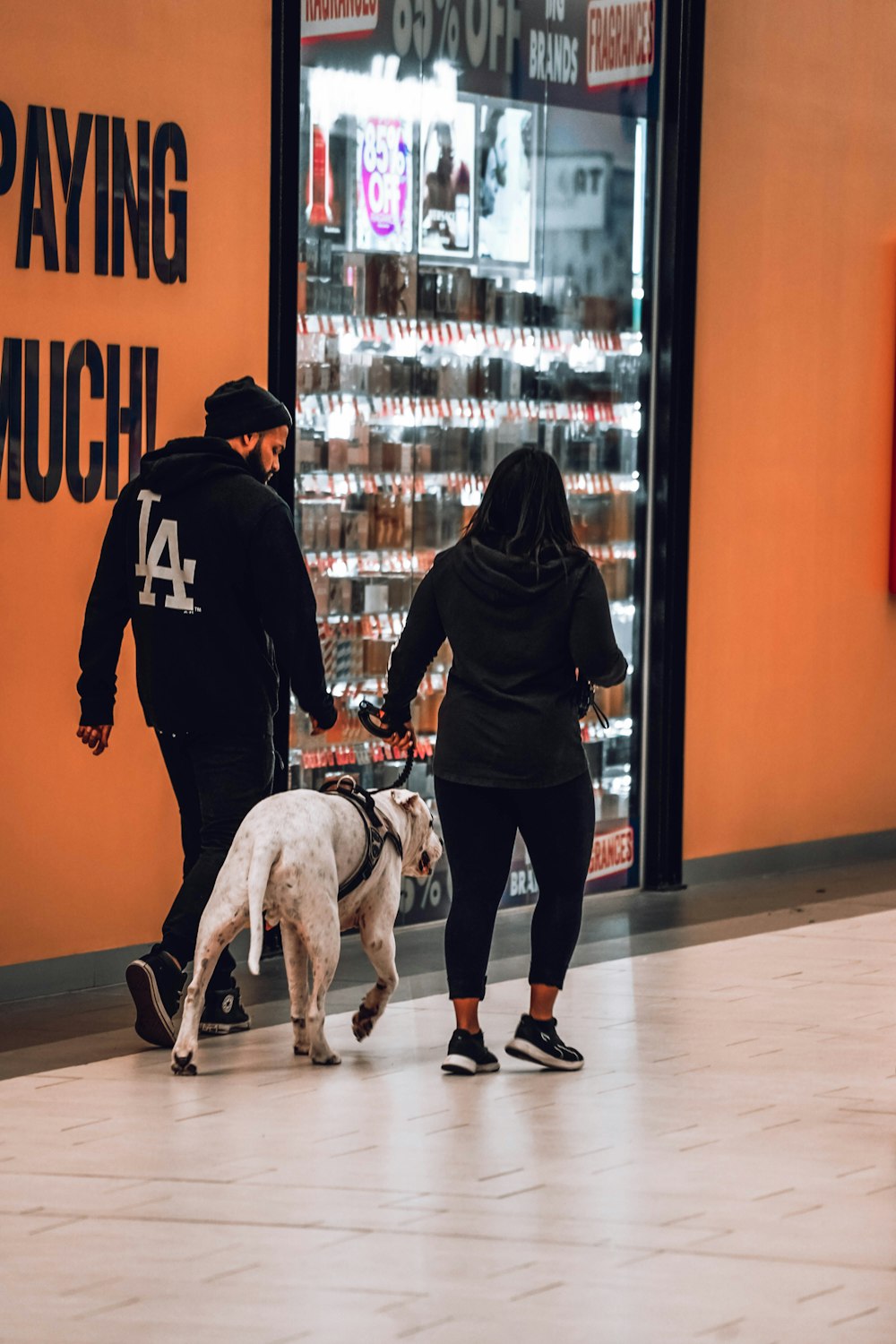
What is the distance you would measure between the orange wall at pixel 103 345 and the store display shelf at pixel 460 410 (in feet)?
1.53

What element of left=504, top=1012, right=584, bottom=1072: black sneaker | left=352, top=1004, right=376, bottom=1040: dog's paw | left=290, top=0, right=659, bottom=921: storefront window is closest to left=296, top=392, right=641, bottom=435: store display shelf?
left=290, top=0, right=659, bottom=921: storefront window

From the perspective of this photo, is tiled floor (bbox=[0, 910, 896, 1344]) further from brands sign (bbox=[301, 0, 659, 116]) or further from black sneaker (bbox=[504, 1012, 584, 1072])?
brands sign (bbox=[301, 0, 659, 116])

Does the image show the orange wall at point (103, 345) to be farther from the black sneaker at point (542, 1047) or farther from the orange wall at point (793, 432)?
the orange wall at point (793, 432)

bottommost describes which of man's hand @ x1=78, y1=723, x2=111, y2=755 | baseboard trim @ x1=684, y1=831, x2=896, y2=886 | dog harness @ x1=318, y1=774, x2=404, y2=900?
baseboard trim @ x1=684, y1=831, x2=896, y2=886

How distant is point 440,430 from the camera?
8117 millimetres

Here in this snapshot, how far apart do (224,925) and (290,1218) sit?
118 centimetres

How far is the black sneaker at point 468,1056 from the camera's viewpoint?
554 centimetres

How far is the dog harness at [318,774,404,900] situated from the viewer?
5629mm

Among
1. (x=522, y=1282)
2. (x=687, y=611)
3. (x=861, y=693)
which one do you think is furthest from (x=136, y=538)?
(x=861, y=693)

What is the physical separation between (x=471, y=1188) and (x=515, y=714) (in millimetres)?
1373

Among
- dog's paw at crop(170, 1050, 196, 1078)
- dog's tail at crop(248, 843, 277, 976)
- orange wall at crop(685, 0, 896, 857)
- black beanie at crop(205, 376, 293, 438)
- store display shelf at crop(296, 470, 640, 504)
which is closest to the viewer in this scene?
dog's tail at crop(248, 843, 277, 976)

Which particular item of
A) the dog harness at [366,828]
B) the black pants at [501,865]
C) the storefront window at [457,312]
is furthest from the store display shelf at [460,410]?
the black pants at [501,865]

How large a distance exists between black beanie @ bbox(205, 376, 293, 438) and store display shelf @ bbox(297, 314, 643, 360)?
1485 millimetres

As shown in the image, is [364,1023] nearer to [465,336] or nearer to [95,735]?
[95,735]
